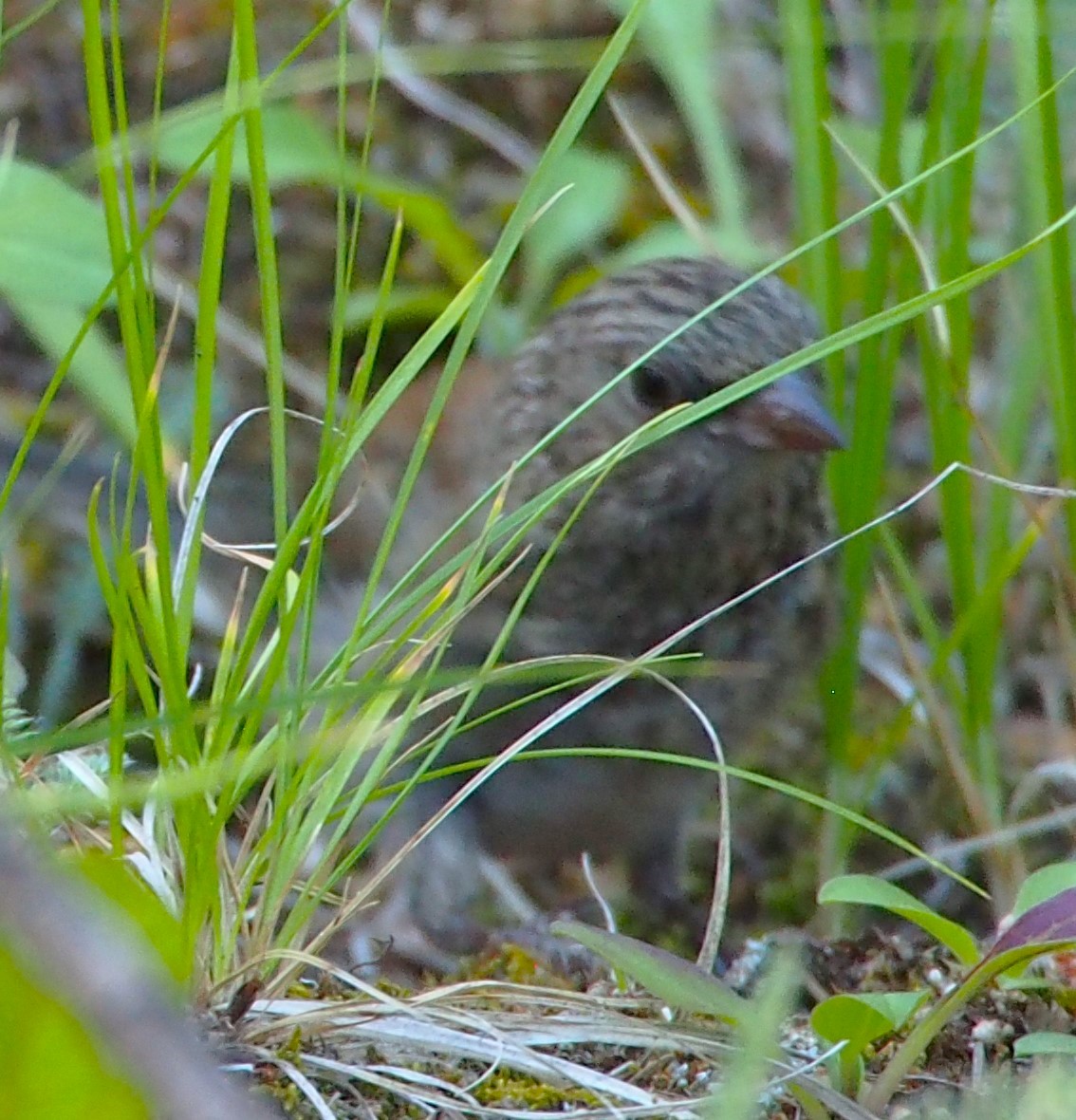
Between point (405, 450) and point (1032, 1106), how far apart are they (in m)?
2.51

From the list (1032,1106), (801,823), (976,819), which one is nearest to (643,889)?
(801,823)

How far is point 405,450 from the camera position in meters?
3.44

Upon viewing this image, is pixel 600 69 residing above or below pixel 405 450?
above

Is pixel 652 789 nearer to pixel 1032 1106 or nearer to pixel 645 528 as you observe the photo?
pixel 645 528

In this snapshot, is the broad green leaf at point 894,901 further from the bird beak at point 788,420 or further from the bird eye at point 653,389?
the bird eye at point 653,389

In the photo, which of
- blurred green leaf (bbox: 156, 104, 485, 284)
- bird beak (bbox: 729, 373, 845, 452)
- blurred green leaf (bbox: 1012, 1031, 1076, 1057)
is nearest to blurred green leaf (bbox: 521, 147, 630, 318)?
blurred green leaf (bbox: 156, 104, 485, 284)

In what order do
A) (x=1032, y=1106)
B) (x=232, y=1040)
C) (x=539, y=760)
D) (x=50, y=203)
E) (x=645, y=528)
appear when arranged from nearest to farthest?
(x=1032, y=1106), (x=232, y=1040), (x=50, y=203), (x=645, y=528), (x=539, y=760)

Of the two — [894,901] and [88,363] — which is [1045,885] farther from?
[88,363]

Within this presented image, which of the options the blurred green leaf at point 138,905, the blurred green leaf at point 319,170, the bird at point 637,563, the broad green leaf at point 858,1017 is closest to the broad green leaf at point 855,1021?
the broad green leaf at point 858,1017

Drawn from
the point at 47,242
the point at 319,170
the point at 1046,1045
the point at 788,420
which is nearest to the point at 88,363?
the point at 47,242

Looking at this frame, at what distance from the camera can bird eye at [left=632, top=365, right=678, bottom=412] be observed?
2248 millimetres

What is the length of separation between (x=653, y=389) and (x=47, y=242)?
0.80 meters

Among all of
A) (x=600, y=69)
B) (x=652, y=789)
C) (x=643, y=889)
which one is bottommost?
(x=643, y=889)

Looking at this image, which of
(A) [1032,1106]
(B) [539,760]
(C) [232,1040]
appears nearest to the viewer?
(A) [1032,1106]
